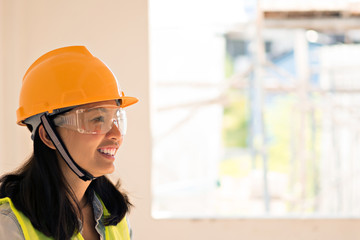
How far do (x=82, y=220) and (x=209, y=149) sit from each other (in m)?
5.72

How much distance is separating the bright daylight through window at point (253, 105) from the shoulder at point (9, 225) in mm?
3735

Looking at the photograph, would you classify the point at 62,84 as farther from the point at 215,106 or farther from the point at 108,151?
the point at 215,106

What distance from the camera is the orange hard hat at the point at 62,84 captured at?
4.34 ft

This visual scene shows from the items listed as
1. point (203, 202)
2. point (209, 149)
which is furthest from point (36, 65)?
point (209, 149)

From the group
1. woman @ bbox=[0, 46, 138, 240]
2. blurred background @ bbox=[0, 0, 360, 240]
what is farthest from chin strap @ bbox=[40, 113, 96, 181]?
blurred background @ bbox=[0, 0, 360, 240]

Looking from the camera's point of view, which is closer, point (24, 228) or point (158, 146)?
point (24, 228)

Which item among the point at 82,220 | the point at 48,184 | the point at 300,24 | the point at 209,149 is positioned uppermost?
the point at 300,24

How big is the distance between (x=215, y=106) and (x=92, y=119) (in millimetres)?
5578

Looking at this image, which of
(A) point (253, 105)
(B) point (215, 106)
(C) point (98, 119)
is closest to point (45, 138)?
(C) point (98, 119)

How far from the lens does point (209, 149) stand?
7.08 meters

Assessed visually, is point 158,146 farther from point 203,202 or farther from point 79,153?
point 79,153

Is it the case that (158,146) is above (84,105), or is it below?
below

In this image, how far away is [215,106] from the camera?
6.89 m

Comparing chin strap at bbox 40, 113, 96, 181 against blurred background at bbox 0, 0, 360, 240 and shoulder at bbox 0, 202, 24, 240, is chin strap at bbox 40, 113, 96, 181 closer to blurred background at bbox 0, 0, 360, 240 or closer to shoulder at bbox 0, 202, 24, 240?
shoulder at bbox 0, 202, 24, 240
